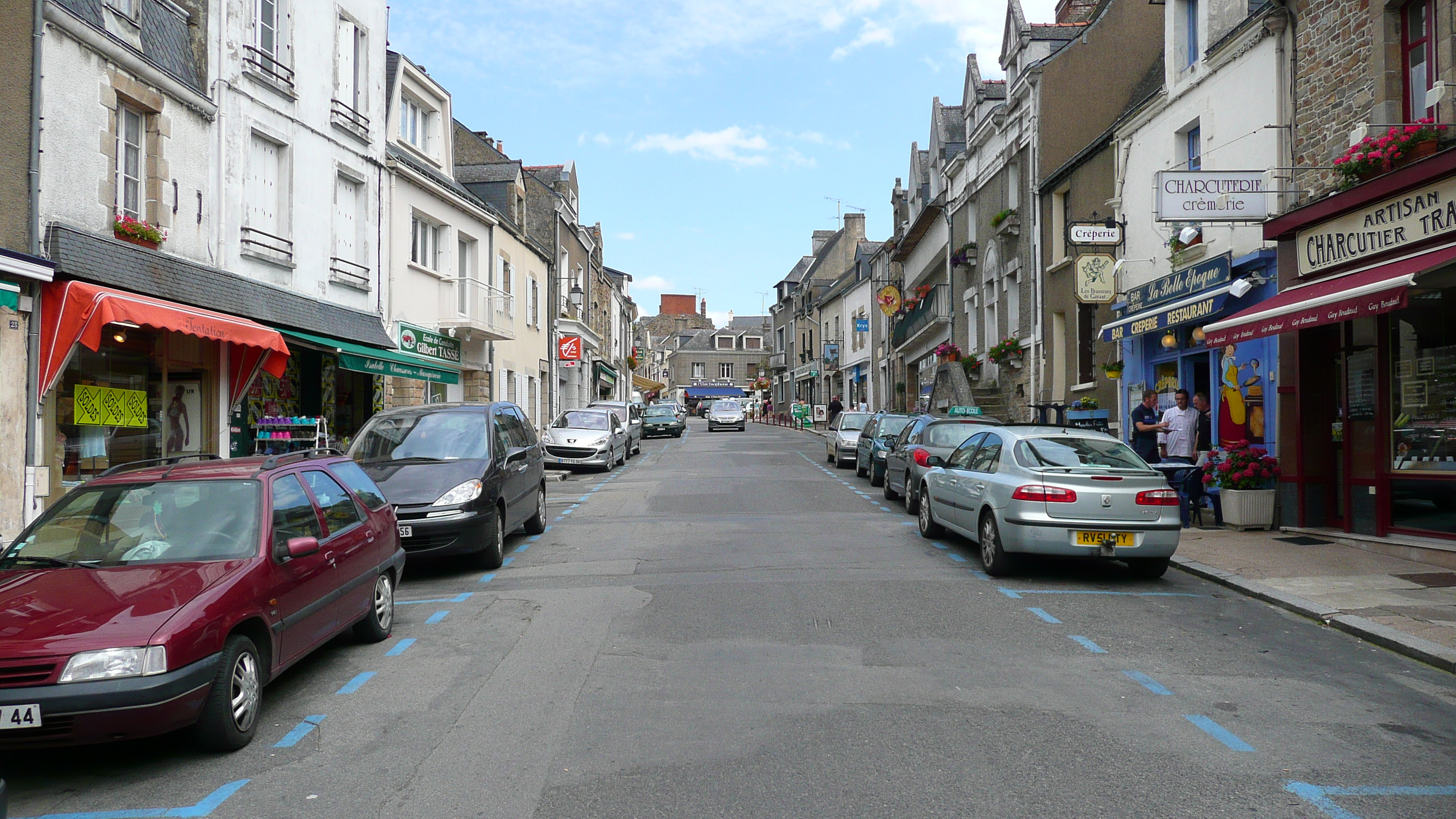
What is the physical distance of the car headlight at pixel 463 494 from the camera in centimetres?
941

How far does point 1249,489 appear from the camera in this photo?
1211cm

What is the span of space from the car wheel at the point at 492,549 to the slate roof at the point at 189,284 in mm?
5456

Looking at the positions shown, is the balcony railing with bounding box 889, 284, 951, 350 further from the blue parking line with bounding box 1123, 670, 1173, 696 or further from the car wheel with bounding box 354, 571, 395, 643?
the car wheel with bounding box 354, 571, 395, 643

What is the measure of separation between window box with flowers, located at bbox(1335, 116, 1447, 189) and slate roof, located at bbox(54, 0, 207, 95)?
568 inches

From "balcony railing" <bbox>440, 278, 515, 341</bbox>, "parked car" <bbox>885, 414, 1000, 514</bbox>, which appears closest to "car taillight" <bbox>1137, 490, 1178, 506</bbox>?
"parked car" <bbox>885, 414, 1000, 514</bbox>

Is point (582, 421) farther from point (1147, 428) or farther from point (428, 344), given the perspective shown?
point (1147, 428)

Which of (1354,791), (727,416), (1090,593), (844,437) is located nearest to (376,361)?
(844,437)

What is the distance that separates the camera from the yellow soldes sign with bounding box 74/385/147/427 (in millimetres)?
11242

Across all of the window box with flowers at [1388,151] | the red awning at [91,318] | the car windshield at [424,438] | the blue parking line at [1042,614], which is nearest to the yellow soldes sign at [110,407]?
the red awning at [91,318]

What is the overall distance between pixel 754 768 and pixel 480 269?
903 inches

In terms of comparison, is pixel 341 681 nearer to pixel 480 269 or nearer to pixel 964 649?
pixel 964 649

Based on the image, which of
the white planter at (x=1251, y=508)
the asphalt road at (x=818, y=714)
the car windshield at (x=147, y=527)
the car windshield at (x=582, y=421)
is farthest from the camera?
the car windshield at (x=582, y=421)

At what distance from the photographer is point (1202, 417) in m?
14.3

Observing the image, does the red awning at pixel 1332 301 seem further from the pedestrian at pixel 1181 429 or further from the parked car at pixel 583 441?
the parked car at pixel 583 441
